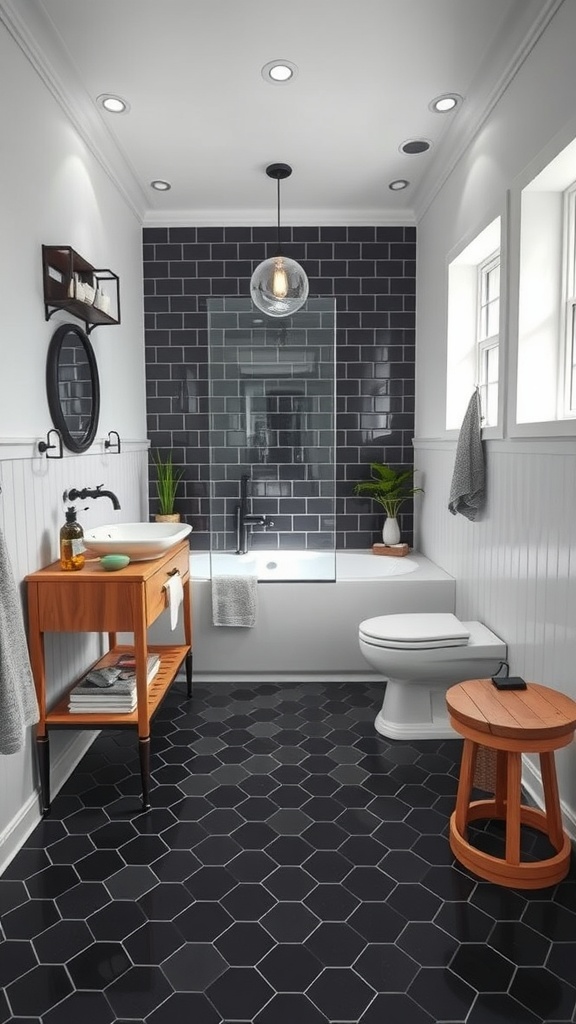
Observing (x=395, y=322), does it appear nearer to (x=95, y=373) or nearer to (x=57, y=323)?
(x=95, y=373)

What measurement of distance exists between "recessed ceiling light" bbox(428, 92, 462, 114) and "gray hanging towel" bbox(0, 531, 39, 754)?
262 cm

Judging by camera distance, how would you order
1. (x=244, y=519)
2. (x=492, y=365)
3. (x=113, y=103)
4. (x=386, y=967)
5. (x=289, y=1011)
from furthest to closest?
(x=244, y=519)
(x=492, y=365)
(x=113, y=103)
(x=386, y=967)
(x=289, y=1011)

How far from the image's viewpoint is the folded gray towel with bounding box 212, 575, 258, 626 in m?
3.62

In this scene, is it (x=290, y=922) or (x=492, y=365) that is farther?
(x=492, y=365)

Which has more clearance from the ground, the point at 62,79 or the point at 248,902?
the point at 62,79

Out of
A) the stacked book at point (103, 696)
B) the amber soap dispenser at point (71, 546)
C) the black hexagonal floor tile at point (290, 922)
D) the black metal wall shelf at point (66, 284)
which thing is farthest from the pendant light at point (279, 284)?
the black hexagonal floor tile at point (290, 922)

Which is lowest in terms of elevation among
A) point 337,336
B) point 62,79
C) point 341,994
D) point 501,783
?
point 341,994

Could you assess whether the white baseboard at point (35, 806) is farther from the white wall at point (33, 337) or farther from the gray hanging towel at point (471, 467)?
the gray hanging towel at point (471, 467)

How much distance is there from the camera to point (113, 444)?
354 cm

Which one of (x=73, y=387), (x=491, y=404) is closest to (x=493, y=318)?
(x=491, y=404)

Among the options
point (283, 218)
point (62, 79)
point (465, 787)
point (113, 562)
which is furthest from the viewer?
point (283, 218)

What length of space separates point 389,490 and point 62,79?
283cm

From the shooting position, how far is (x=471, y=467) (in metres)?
3.05

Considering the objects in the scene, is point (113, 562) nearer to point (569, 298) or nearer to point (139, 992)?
point (139, 992)
